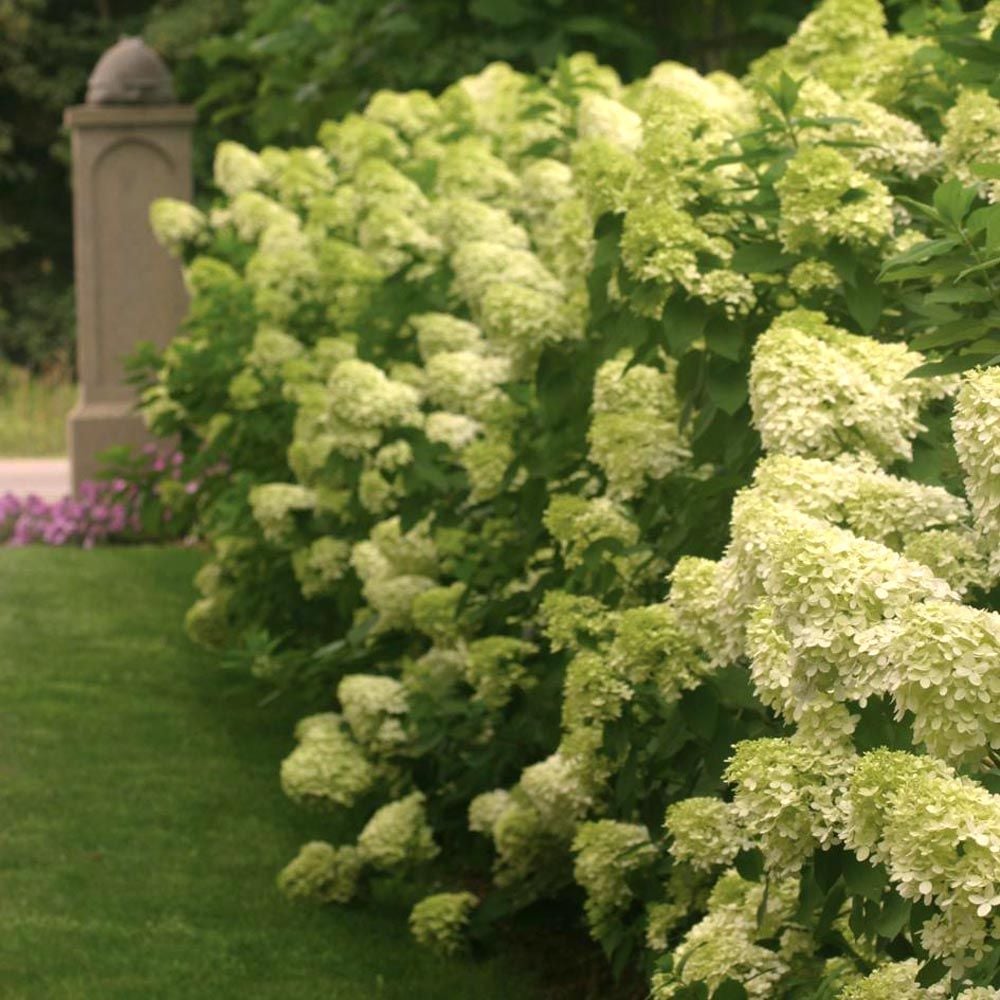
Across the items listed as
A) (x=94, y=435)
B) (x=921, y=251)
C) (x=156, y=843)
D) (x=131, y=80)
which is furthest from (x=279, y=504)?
(x=131, y=80)

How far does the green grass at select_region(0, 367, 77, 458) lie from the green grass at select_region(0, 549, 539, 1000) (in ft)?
26.9

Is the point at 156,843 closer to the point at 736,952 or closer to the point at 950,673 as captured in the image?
the point at 736,952

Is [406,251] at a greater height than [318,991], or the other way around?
[406,251]

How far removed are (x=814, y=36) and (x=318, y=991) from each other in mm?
2527

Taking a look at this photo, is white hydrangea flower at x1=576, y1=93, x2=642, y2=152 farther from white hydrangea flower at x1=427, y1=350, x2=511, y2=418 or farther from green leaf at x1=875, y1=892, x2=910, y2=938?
green leaf at x1=875, y1=892, x2=910, y2=938

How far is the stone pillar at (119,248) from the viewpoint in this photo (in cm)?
1198

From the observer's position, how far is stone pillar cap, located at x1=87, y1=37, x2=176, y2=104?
1251cm

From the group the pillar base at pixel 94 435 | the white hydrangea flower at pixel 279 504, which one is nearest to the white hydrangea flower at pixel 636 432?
the white hydrangea flower at pixel 279 504

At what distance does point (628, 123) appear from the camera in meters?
5.22

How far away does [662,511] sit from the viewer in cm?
420

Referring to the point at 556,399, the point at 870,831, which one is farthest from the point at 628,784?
the point at 870,831

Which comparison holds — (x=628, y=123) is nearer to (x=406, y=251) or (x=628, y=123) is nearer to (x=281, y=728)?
(x=406, y=251)

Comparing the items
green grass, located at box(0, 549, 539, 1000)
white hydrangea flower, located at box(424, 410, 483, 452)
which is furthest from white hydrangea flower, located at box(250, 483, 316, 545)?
white hydrangea flower, located at box(424, 410, 483, 452)

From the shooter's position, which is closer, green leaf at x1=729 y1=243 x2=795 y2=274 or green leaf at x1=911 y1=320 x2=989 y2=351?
green leaf at x1=911 y1=320 x2=989 y2=351
